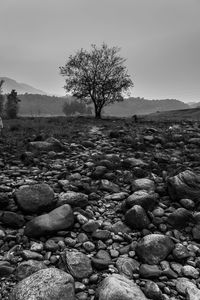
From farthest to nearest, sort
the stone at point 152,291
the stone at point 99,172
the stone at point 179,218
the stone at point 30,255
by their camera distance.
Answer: the stone at point 99,172 < the stone at point 179,218 < the stone at point 30,255 < the stone at point 152,291

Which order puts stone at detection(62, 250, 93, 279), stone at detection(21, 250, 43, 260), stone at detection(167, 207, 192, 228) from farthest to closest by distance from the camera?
stone at detection(167, 207, 192, 228)
stone at detection(21, 250, 43, 260)
stone at detection(62, 250, 93, 279)

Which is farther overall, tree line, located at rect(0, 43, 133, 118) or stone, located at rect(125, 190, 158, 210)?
tree line, located at rect(0, 43, 133, 118)

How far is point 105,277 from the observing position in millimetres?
4512

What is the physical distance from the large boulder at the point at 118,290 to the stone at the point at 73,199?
276 centimetres

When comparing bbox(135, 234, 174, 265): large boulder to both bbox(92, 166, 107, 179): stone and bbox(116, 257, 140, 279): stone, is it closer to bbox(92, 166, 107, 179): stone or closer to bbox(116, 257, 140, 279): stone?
bbox(116, 257, 140, 279): stone

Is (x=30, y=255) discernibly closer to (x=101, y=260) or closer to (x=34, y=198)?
(x=101, y=260)

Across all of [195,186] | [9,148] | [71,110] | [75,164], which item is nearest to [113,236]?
[195,186]

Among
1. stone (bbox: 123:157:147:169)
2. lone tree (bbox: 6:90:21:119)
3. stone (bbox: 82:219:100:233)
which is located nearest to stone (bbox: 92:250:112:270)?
stone (bbox: 82:219:100:233)

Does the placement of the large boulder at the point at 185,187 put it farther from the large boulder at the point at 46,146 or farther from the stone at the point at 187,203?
the large boulder at the point at 46,146

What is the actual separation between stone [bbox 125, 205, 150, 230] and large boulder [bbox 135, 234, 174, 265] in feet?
2.11

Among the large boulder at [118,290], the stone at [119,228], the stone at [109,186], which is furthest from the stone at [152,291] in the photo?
the stone at [109,186]

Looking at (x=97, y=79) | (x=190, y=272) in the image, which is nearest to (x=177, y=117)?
(x=97, y=79)

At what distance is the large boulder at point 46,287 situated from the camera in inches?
149

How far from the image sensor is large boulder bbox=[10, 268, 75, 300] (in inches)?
149
